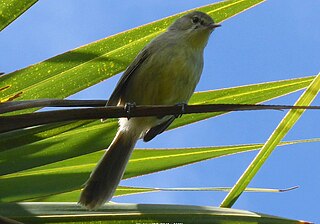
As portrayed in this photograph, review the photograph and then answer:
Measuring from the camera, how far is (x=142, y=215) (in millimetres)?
1570

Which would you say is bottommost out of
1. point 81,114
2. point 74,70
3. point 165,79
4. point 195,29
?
point 81,114

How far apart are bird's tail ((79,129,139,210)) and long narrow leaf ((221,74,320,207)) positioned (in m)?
0.37

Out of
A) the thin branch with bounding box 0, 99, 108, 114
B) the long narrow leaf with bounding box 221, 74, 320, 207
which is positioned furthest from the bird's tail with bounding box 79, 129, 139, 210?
the thin branch with bounding box 0, 99, 108, 114

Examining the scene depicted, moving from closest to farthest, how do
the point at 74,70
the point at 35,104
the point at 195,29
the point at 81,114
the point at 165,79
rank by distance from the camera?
the point at 81,114 → the point at 35,104 → the point at 74,70 → the point at 165,79 → the point at 195,29

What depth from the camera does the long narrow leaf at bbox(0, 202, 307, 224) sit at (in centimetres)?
155

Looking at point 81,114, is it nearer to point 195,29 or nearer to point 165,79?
point 165,79

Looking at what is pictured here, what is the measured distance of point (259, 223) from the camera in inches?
61.2

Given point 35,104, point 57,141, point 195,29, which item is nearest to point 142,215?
point 57,141

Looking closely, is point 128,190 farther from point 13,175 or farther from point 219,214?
point 219,214

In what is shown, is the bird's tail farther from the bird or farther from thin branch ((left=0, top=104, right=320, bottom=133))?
thin branch ((left=0, top=104, right=320, bottom=133))

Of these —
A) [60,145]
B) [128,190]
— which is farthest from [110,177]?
[60,145]

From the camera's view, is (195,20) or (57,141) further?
(195,20)

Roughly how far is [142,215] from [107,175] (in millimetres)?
486

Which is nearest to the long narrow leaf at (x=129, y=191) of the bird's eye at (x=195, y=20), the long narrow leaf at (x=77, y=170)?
the long narrow leaf at (x=77, y=170)
